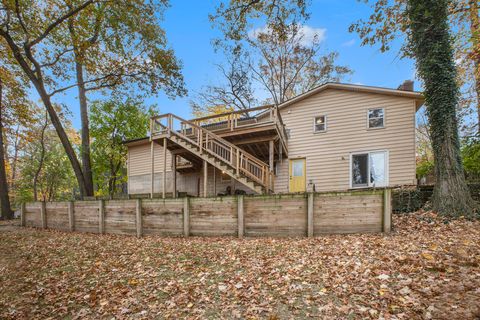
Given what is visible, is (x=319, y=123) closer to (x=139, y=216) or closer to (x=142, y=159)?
(x=139, y=216)

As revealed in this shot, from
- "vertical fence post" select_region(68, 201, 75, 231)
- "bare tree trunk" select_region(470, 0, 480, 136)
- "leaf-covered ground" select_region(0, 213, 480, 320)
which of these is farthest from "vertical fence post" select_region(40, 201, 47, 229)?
"bare tree trunk" select_region(470, 0, 480, 136)

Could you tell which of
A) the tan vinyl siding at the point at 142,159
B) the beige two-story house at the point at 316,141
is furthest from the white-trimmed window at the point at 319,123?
the tan vinyl siding at the point at 142,159

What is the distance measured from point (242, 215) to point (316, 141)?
7.91 meters

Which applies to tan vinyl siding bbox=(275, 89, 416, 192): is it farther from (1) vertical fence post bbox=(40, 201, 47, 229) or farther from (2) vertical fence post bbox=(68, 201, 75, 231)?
(1) vertical fence post bbox=(40, 201, 47, 229)

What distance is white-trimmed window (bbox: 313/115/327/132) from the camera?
520 inches

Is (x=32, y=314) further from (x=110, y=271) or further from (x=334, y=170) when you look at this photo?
(x=334, y=170)

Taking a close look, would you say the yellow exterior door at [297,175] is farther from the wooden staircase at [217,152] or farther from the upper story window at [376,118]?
the upper story window at [376,118]

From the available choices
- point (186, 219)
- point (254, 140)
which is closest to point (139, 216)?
point (186, 219)

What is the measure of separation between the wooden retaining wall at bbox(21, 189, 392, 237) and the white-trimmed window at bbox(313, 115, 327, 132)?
761 centimetres

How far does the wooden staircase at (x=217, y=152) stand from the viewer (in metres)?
10.2

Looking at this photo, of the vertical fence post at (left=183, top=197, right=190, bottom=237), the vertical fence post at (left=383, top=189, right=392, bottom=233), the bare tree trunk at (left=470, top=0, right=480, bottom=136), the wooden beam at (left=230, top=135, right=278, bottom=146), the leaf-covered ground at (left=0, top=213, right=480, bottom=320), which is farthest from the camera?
the wooden beam at (left=230, top=135, right=278, bottom=146)

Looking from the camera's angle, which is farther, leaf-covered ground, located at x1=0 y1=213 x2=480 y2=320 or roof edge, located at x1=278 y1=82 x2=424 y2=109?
roof edge, located at x1=278 y1=82 x2=424 y2=109

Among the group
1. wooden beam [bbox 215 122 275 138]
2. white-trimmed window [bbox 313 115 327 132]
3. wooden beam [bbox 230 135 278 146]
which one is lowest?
wooden beam [bbox 230 135 278 146]

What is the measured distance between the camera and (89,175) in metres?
14.2
